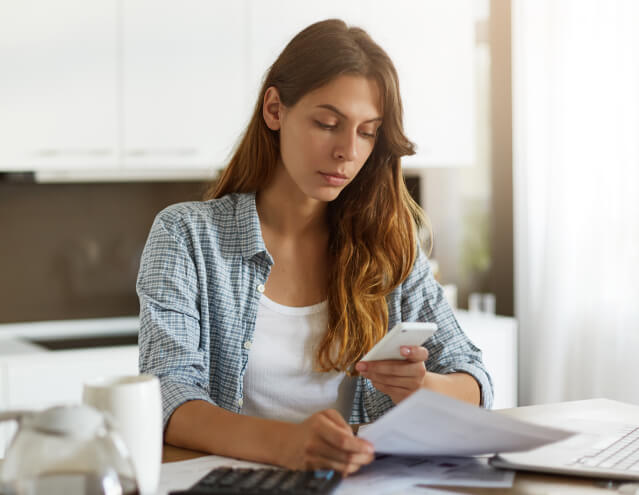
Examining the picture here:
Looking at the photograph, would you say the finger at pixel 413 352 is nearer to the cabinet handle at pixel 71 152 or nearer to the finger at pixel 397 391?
the finger at pixel 397 391

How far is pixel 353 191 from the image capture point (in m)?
1.78

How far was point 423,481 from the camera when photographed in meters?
1.05

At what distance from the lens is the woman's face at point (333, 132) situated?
1542 mm

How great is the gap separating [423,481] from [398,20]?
2.66m

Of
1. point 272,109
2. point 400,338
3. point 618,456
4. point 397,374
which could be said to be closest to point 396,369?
point 397,374

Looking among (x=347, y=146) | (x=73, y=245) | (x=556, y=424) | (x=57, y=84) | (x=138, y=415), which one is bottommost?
(x=556, y=424)

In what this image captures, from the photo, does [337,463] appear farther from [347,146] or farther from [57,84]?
[57,84]

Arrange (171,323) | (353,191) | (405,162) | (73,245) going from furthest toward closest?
(405,162) < (73,245) < (353,191) < (171,323)

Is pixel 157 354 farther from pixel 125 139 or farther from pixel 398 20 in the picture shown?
pixel 398 20

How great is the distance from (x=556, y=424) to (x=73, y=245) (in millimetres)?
2325

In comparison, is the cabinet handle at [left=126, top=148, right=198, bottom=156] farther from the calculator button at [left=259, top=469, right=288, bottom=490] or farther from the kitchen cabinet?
the calculator button at [left=259, top=469, right=288, bottom=490]

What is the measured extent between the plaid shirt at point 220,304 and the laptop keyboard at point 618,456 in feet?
1.11

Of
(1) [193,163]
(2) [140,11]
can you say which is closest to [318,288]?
(1) [193,163]

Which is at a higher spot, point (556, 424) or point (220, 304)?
point (220, 304)
